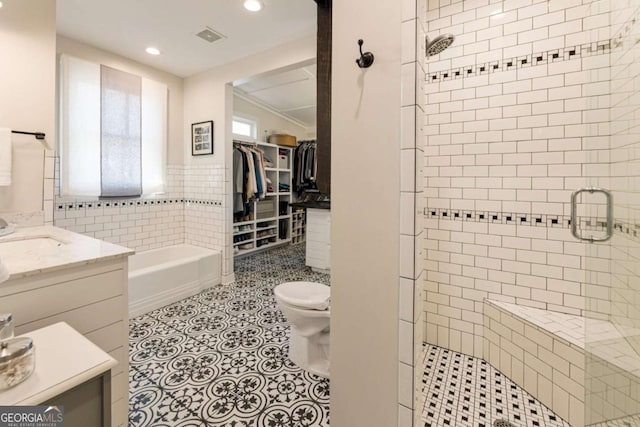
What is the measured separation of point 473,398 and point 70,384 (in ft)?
5.73

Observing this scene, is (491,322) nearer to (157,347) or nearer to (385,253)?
(385,253)

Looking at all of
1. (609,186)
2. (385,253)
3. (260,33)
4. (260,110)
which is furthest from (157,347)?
(260,110)

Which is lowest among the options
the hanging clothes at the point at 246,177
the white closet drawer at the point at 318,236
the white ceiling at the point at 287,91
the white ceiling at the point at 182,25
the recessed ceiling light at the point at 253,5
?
the white closet drawer at the point at 318,236

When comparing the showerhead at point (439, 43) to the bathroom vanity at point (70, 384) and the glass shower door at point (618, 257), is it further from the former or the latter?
Answer: the bathroom vanity at point (70, 384)

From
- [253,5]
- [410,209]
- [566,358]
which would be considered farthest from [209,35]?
[566,358]

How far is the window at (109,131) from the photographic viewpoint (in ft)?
8.24

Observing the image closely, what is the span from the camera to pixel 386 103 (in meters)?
0.98

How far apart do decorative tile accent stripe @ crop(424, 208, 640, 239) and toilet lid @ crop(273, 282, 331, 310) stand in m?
0.92

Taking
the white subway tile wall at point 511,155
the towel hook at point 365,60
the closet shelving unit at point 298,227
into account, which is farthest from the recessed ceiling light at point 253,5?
the closet shelving unit at point 298,227

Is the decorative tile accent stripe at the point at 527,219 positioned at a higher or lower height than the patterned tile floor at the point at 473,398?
higher

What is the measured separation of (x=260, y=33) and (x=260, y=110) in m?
2.47

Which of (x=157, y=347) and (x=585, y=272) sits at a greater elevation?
(x=585, y=272)

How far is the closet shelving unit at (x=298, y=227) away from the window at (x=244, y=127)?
158cm

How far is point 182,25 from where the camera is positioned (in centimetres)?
234
